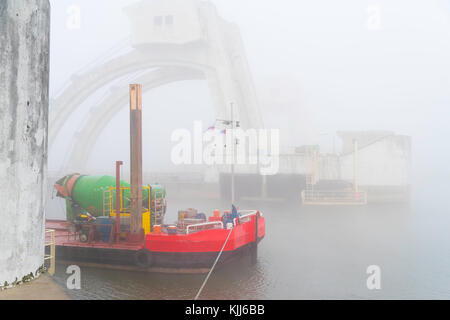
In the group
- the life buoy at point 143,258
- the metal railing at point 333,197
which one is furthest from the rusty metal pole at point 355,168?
the life buoy at point 143,258

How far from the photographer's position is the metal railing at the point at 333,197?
137 ft

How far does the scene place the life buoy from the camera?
14.0 m

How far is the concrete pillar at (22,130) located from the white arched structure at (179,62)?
1886 inches

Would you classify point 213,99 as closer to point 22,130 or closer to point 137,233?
point 137,233

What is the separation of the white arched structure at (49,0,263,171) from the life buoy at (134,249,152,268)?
3875 centimetres

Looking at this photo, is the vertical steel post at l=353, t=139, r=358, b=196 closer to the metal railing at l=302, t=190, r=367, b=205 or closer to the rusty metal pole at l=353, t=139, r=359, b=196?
the rusty metal pole at l=353, t=139, r=359, b=196

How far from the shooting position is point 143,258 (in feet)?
46.3

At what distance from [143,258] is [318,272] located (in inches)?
294

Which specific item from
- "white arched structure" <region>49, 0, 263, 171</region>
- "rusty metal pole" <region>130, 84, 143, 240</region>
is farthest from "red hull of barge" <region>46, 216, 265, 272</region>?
"white arched structure" <region>49, 0, 263, 171</region>

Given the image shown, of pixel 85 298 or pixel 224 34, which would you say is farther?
pixel 224 34
